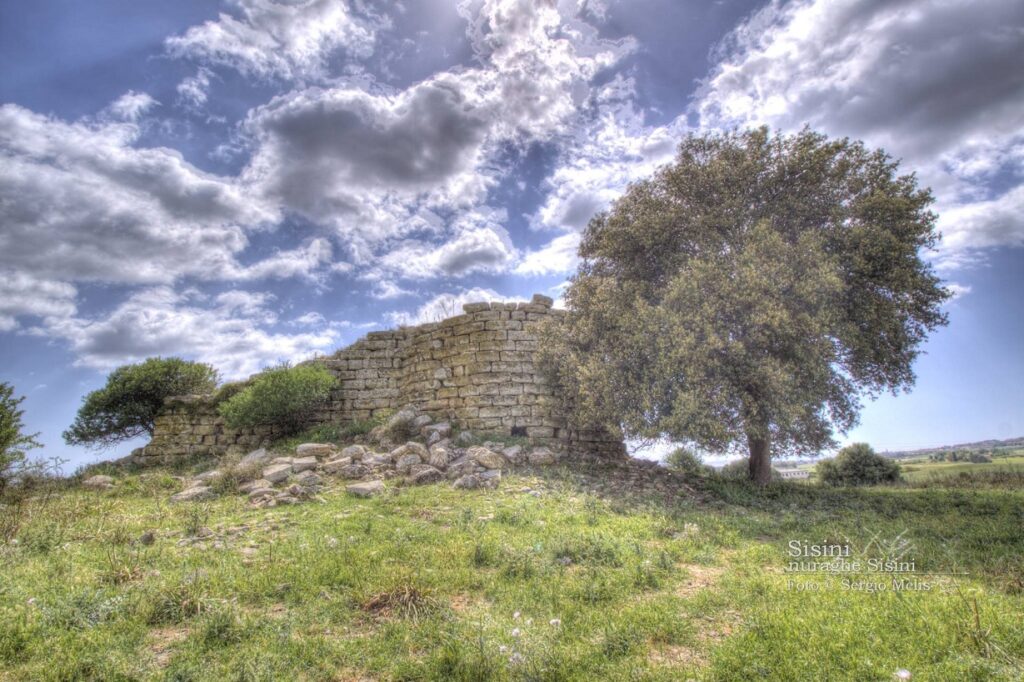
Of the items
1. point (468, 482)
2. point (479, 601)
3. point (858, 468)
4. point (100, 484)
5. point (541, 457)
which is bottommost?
point (858, 468)

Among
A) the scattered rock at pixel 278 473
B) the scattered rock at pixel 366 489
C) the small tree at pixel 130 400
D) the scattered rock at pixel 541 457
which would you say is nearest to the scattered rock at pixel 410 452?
the scattered rock at pixel 366 489

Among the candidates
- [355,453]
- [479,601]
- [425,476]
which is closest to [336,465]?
[355,453]

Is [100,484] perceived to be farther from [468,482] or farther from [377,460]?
[468,482]

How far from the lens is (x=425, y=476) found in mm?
9289

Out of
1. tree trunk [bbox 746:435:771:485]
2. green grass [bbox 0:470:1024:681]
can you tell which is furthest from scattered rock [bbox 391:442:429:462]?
tree trunk [bbox 746:435:771:485]

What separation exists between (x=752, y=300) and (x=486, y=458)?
6014 millimetres

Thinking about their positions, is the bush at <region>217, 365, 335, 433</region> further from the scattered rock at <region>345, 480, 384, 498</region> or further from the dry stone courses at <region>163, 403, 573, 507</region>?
the scattered rock at <region>345, 480, 384, 498</region>

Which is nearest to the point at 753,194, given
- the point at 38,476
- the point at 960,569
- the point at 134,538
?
the point at 960,569

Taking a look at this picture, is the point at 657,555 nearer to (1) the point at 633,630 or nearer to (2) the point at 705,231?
(1) the point at 633,630

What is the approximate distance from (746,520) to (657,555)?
2939 mm

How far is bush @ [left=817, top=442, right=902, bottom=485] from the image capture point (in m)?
18.3

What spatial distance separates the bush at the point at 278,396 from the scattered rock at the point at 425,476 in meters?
6.18

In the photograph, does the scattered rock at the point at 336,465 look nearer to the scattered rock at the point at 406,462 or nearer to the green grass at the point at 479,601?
the scattered rock at the point at 406,462

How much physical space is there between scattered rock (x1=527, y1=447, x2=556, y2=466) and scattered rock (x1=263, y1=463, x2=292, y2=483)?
15.9ft
